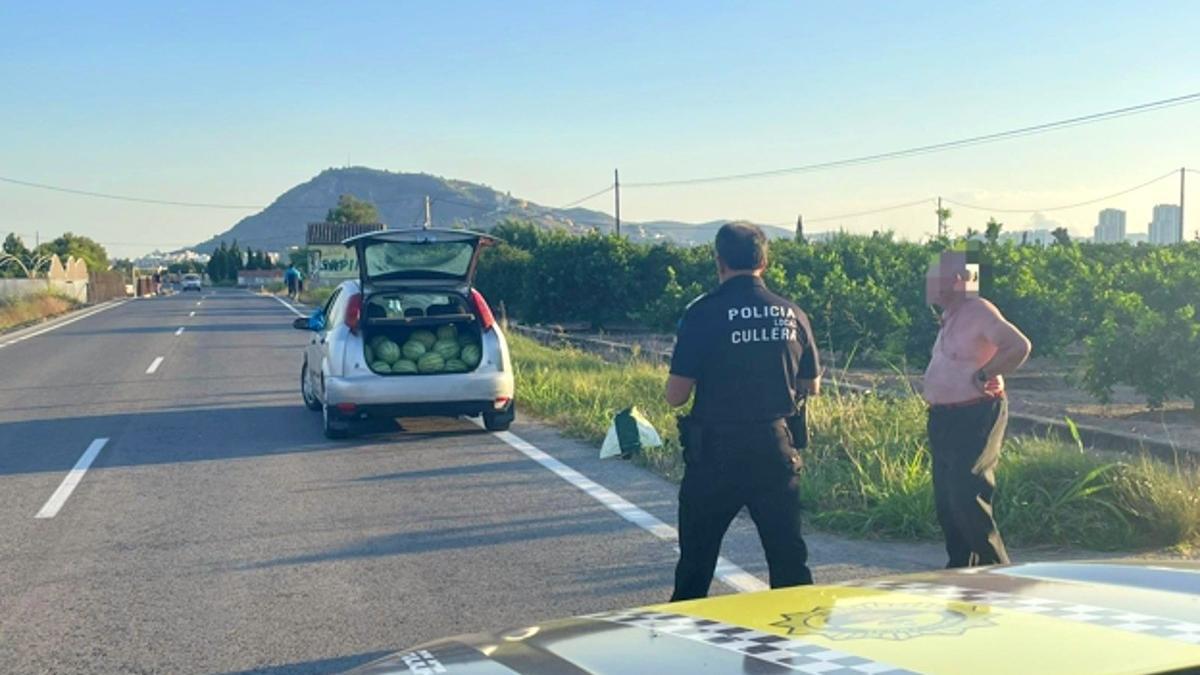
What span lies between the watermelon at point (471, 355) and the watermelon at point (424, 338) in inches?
12.8

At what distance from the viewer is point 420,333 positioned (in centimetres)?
1204

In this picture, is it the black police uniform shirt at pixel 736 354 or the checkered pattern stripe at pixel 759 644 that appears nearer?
the checkered pattern stripe at pixel 759 644

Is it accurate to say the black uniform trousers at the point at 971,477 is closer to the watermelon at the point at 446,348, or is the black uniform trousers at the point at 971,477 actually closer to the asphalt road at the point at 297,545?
the asphalt road at the point at 297,545

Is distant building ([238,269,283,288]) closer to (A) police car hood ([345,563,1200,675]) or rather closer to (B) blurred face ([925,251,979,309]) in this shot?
(B) blurred face ([925,251,979,309])

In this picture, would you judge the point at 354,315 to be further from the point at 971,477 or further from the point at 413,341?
the point at 971,477

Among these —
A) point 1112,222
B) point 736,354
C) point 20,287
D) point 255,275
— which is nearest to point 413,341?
point 736,354

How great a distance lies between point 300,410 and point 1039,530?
9271 mm

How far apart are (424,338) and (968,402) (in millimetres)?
7250

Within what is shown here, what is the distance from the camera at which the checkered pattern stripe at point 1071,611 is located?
7.10 ft

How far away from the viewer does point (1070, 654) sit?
80.3 inches

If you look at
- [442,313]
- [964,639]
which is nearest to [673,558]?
[964,639]

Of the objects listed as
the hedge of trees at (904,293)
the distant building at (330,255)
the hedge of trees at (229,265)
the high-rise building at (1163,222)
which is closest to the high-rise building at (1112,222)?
the high-rise building at (1163,222)

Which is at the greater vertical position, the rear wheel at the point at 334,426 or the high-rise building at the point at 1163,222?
the high-rise building at the point at 1163,222

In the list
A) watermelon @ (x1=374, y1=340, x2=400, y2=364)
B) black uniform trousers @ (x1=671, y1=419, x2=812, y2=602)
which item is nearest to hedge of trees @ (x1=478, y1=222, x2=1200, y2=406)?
black uniform trousers @ (x1=671, y1=419, x2=812, y2=602)
